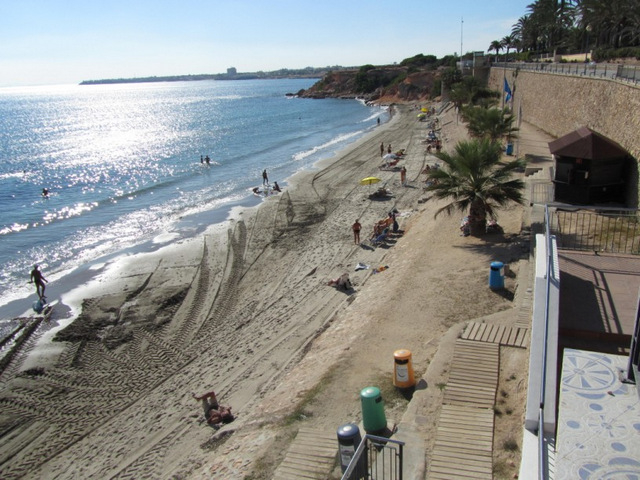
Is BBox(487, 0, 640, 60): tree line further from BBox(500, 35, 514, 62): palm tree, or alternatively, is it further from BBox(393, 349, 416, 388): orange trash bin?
BBox(393, 349, 416, 388): orange trash bin

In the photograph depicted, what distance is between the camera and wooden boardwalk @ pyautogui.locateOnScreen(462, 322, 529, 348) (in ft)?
28.3

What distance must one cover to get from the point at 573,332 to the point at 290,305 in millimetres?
9351

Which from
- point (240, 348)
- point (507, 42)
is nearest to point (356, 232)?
point (240, 348)

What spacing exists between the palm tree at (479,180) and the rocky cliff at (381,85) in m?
88.2

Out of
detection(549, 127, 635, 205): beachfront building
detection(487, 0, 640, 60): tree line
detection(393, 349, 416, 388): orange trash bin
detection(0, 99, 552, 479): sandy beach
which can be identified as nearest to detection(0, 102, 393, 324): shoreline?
detection(0, 99, 552, 479): sandy beach

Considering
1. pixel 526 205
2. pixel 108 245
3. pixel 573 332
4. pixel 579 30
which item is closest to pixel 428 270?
pixel 526 205

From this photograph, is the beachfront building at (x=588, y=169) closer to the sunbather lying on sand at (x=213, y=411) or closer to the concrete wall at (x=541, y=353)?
the concrete wall at (x=541, y=353)

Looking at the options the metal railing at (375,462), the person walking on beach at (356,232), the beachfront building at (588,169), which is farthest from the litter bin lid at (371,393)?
the person walking on beach at (356,232)

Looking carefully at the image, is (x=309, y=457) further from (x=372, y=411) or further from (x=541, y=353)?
(x=541, y=353)

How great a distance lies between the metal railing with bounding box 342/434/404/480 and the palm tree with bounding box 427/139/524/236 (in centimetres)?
1011

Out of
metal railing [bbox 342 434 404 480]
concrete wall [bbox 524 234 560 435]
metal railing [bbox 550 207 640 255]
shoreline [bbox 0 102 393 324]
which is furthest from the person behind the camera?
shoreline [bbox 0 102 393 324]

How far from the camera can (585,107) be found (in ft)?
76.7

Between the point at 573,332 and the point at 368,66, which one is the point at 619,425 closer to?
the point at 573,332

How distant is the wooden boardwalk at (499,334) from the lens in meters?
8.62
